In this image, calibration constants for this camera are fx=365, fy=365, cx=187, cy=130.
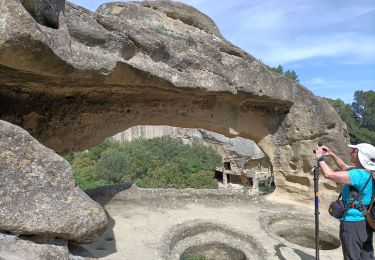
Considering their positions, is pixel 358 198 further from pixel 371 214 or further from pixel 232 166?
pixel 232 166

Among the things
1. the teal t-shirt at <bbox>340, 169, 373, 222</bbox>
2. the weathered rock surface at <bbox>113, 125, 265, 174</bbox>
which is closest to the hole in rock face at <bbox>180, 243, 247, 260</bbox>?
the teal t-shirt at <bbox>340, 169, 373, 222</bbox>

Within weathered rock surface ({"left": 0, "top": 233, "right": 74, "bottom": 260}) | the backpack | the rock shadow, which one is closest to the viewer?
weathered rock surface ({"left": 0, "top": 233, "right": 74, "bottom": 260})

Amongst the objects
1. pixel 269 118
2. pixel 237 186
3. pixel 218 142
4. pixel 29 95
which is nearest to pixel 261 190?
pixel 237 186

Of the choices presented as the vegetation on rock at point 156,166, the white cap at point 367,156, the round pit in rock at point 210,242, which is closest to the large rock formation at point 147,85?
the round pit in rock at point 210,242

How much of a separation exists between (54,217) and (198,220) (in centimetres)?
428

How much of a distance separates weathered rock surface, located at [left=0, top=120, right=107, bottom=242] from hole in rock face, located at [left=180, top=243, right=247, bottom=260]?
3.42 meters

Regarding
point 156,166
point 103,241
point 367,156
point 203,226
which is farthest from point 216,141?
point 367,156

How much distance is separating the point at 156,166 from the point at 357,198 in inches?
866

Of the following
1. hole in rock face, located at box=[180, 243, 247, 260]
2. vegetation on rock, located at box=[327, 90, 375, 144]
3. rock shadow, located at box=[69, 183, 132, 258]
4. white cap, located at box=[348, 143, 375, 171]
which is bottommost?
hole in rock face, located at box=[180, 243, 247, 260]

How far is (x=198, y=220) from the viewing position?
7539mm

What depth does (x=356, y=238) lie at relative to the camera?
13.4 ft

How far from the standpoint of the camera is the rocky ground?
622 centimetres

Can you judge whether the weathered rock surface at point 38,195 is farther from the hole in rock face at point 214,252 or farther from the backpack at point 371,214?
the hole in rock face at point 214,252

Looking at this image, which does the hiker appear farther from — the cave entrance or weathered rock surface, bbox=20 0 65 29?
the cave entrance
